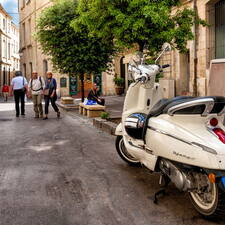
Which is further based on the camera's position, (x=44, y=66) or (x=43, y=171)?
(x=44, y=66)

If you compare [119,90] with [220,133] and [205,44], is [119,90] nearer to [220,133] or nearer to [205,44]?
[205,44]

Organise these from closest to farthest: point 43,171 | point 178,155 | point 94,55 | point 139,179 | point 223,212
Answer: point 223,212
point 178,155
point 139,179
point 43,171
point 94,55

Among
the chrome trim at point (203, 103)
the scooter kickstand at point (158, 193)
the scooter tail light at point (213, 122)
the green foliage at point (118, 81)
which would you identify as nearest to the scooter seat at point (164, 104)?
the chrome trim at point (203, 103)

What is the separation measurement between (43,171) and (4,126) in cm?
582

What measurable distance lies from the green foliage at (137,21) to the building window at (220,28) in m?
4.85

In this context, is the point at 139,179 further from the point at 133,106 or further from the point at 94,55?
the point at 94,55

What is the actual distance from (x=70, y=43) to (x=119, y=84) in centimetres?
1181

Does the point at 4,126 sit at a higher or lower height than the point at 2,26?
lower

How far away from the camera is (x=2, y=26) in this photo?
1804 inches

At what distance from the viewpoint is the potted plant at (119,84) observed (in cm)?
2750

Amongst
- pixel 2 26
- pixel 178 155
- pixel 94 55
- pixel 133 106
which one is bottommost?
pixel 178 155

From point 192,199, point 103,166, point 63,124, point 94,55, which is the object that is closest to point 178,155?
point 192,199

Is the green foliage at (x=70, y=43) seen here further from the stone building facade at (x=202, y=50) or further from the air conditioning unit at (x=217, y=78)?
the air conditioning unit at (x=217, y=78)

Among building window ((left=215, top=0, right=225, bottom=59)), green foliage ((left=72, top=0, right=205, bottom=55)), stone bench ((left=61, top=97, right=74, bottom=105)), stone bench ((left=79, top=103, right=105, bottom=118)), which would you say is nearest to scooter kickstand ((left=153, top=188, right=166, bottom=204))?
green foliage ((left=72, top=0, right=205, bottom=55))
